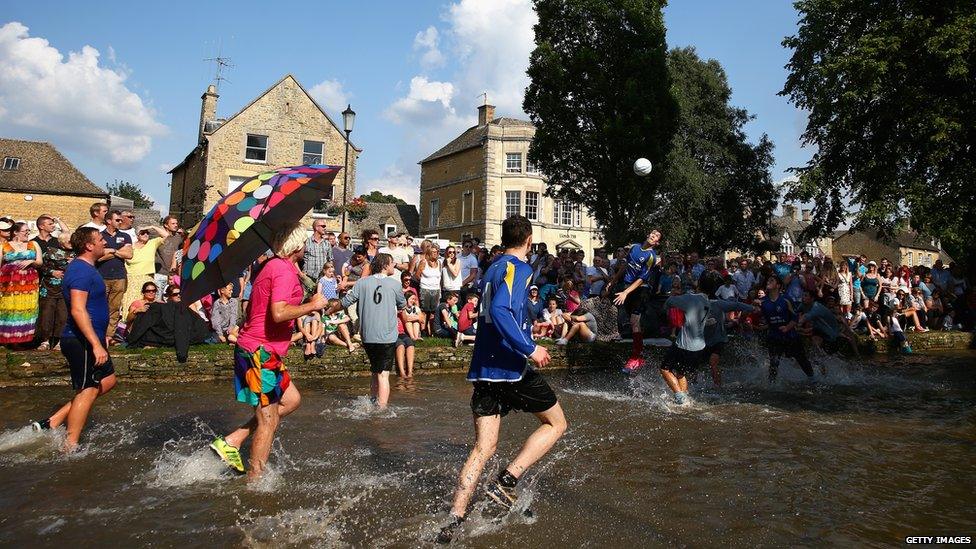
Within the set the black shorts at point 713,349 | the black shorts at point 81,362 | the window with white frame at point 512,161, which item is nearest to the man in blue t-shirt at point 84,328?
the black shorts at point 81,362

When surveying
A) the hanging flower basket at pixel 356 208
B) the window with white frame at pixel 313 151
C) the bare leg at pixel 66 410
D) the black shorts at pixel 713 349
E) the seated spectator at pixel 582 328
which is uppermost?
the window with white frame at pixel 313 151

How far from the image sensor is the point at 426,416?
802cm

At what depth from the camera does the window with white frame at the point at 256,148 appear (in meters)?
36.2

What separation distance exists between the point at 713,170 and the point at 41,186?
38.2m

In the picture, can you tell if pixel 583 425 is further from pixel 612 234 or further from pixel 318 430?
pixel 612 234

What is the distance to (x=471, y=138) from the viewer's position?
48094mm

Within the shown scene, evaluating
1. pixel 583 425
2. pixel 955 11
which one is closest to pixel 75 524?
pixel 583 425

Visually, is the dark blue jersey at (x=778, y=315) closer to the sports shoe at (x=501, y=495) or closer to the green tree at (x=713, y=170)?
the sports shoe at (x=501, y=495)

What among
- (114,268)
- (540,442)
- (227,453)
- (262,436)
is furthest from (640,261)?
(114,268)

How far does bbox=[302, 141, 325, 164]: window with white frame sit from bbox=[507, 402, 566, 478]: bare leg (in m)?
34.8

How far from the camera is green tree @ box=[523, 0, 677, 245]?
2473cm

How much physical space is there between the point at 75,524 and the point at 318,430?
293cm

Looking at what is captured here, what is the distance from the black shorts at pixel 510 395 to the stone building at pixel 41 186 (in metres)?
41.0

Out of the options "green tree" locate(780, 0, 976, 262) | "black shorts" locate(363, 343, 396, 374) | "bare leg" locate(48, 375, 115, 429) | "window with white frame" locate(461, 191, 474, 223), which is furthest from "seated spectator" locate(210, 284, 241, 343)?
"window with white frame" locate(461, 191, 474, 223)
